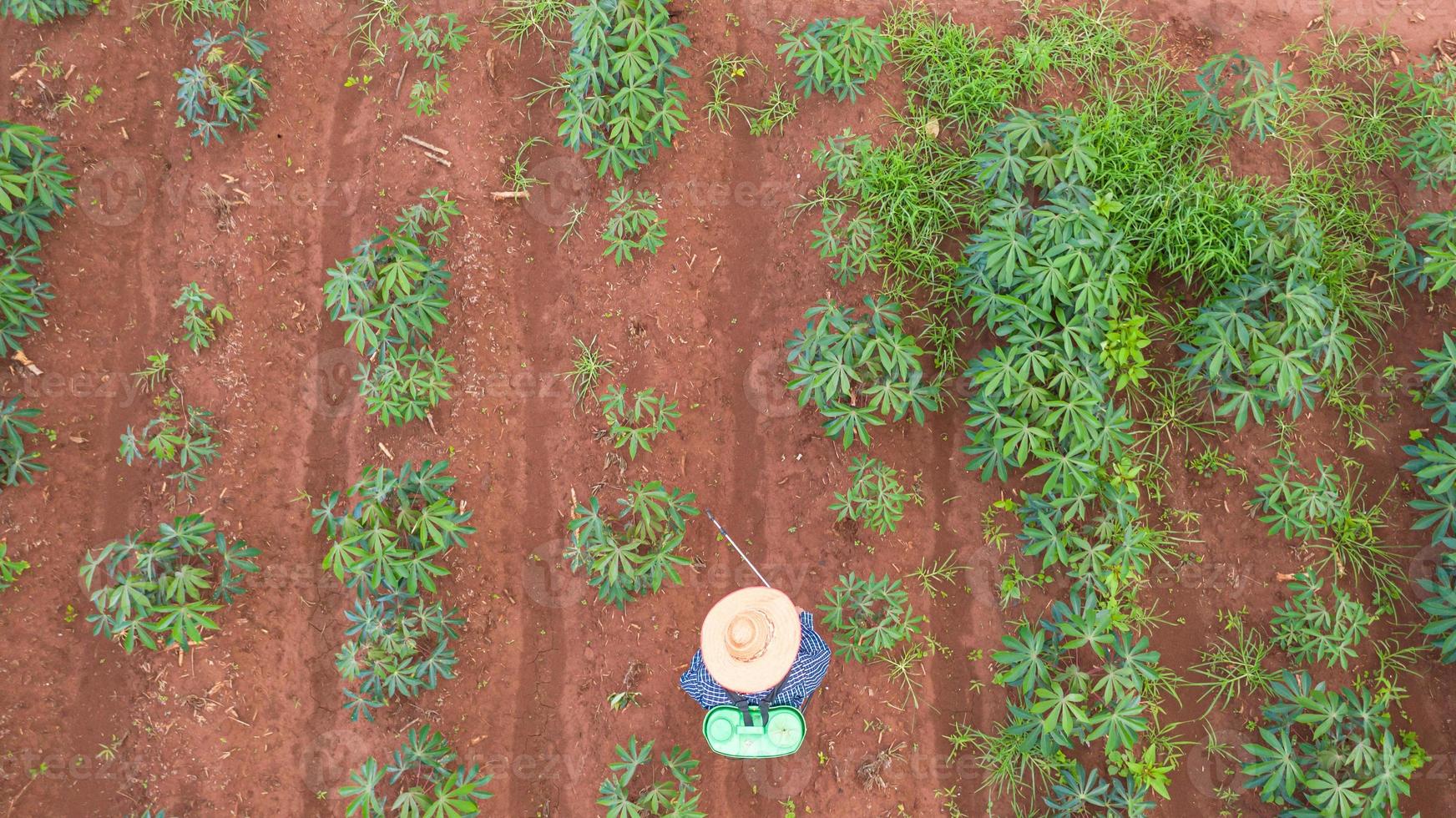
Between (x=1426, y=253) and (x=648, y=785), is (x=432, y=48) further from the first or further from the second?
(x=1426, y=253)

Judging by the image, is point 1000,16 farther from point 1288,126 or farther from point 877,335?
point 877,335

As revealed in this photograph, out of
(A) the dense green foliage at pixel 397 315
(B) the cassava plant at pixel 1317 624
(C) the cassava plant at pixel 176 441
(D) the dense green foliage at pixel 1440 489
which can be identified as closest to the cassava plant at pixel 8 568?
(C) the cassava plant at pixel 176 441

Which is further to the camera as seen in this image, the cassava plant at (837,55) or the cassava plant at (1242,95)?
the cassava plant at (837,55)

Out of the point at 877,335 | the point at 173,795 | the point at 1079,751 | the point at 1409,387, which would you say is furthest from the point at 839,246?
the point at 173,795

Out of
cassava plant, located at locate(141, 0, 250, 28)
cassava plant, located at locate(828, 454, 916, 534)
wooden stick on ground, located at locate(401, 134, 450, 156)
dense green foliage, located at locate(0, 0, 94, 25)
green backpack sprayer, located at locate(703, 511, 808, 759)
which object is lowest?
green backpack sprayer, located at locate(703, 511, 808, 759)

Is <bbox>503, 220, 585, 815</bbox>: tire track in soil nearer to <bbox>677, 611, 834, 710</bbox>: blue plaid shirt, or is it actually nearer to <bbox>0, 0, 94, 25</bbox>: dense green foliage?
<bbox>677, 611, 834, 710</bbox>: blue plaid shirt

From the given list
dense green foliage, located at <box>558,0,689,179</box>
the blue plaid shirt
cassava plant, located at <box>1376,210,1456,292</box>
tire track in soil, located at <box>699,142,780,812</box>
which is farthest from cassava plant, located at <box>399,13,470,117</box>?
cassava plant, located at <box>1376,210,1456,292</box>

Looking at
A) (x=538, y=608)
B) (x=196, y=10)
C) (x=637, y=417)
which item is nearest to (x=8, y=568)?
(x=538, y=608)

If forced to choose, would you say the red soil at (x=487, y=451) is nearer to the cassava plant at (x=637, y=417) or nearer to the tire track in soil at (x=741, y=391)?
the tire track in soil at (x=741, y=391)

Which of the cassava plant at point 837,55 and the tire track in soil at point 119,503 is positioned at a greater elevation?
the cassava plant at point 837,55
